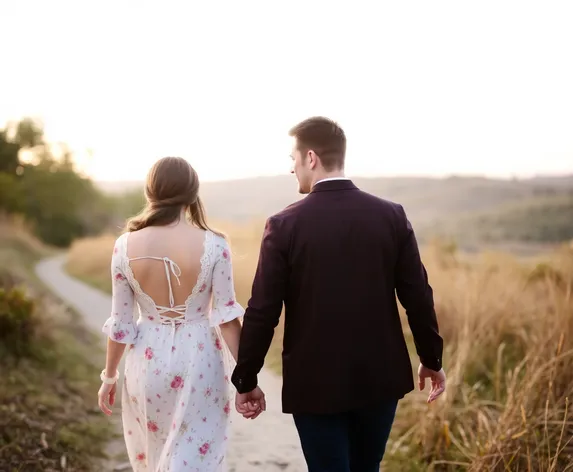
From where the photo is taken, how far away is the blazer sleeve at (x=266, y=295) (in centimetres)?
215

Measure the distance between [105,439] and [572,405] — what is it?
127 inches

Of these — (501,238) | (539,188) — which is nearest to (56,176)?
(501,238)

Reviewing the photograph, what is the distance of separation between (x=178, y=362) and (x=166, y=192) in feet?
2.37

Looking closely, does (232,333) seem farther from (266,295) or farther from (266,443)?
(266,443)

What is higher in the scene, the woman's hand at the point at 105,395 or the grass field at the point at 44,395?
the woman's hand at the point at 105,395

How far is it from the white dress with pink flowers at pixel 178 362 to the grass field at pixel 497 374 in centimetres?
52

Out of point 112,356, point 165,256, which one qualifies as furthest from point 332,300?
point 112,356

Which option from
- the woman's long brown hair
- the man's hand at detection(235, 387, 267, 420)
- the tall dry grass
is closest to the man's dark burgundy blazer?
the man's hand at detection(235, 387, 267, 420)

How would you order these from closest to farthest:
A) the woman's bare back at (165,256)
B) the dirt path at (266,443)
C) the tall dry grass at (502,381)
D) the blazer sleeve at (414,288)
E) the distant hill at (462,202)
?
the blazer sleeve at (414,288) < the woman's bare back at (165,256) < the tall dry grass at (502,381) < the dirt path at (266,443) < the distant hill at (462,202)

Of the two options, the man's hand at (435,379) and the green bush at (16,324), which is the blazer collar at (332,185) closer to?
the man's hand at (435,379)

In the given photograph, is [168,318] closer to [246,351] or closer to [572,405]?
[246,351]

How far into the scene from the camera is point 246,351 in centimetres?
222

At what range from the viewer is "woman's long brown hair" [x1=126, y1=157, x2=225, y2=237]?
241cm

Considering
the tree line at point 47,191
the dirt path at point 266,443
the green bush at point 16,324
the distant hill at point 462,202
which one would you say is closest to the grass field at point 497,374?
the dirt path at point 266,443
